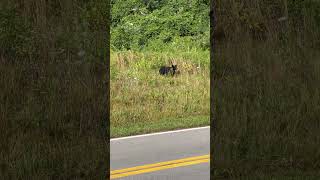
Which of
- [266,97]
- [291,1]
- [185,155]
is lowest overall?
[185,155]

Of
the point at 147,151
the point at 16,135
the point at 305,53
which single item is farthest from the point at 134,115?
the point at 16,135

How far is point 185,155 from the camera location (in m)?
9.46

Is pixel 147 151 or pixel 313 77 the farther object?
pixel 147 151

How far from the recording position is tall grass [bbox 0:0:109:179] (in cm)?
734

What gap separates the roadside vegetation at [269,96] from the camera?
759cm

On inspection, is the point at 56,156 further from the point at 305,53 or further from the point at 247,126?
the point at 305,53

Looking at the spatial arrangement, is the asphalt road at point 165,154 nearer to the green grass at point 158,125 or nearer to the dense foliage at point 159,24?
the green grass at point 158,125

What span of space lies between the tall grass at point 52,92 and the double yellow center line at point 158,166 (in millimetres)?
379

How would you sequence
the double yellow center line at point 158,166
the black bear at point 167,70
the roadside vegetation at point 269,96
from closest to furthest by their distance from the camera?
the roadside vegetation at point 269,96
the double yellow center line at point 158,166
the black bear at point 167,70

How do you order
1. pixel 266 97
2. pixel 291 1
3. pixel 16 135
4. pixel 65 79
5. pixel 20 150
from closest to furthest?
pixel 20 150 → pixel 16 135 → pixel 266 97 → pixel 65 79 → pixel 291 1

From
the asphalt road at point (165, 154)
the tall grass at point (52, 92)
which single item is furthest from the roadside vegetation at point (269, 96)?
the tall grass at point (52, 92)

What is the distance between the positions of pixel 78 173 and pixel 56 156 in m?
0.32

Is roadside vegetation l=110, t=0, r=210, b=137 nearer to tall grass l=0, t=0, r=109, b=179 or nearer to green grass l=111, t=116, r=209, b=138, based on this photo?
green grass l=111, t=116, r=209, b=138

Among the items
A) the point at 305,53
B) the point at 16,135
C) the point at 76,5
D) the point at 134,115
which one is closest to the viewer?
the point at 16,135
